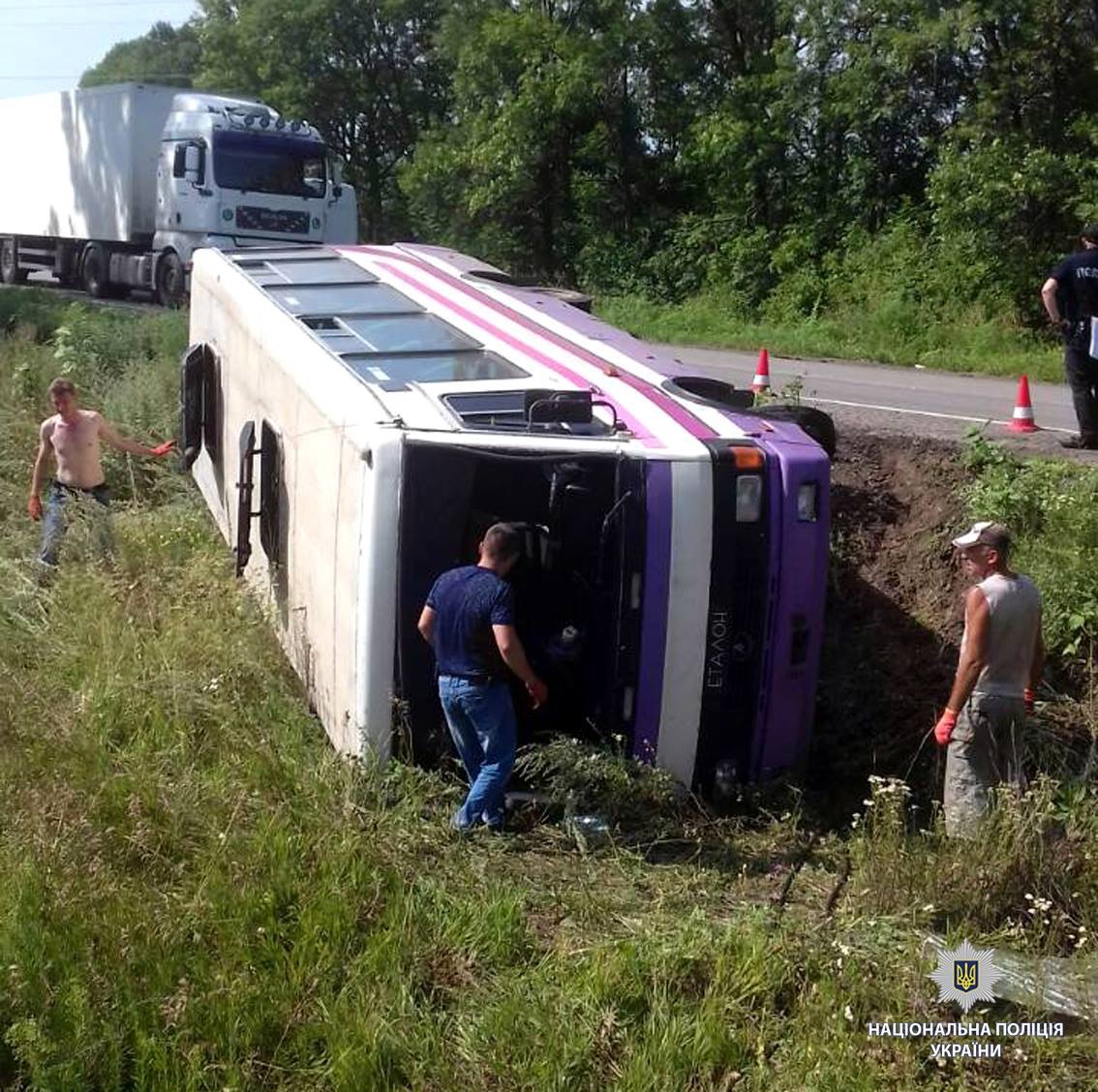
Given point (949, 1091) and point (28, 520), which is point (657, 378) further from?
Result: point (28, 520)

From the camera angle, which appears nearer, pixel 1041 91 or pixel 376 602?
pixel 376 602

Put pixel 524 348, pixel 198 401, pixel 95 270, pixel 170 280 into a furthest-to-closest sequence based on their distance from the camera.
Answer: pixel 95 270 → pixel 170 280 → pixel 198 401 → pixel 524 348

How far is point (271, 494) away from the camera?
774 centimetres

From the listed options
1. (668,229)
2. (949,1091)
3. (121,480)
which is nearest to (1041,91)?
(668,229)

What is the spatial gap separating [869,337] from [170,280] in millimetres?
10863

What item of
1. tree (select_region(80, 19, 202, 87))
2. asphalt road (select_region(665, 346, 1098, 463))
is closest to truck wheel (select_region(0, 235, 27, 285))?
asphalt road (select_region(665, 346, 1098, 463))

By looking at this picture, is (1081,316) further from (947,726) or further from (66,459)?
(66,459)

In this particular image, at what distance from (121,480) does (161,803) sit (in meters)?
6.68

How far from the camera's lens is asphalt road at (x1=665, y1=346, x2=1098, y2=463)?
10570 mm

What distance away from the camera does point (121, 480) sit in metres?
12.0

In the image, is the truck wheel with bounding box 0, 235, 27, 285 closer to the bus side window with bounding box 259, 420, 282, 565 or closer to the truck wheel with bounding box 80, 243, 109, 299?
the truck wheel with bounding box 80, 243, 109, 299

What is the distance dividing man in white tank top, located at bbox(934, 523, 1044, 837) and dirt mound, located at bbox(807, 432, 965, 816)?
36.7 inches

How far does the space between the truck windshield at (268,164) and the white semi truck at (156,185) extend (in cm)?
1

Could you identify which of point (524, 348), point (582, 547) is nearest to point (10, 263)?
point (524, 348)
